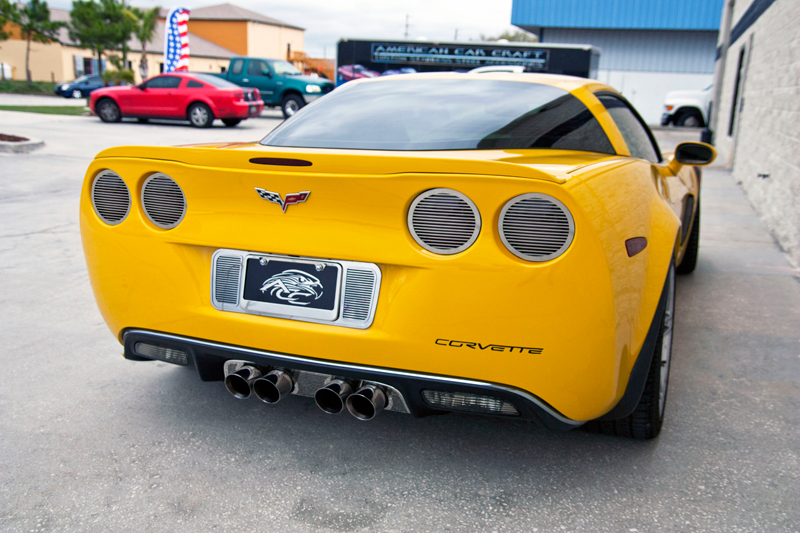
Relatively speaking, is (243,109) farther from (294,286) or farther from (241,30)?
(241,30)

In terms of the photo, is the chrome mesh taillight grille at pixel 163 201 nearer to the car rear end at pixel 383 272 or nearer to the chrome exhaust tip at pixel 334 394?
the car rear end at pixel 383 272

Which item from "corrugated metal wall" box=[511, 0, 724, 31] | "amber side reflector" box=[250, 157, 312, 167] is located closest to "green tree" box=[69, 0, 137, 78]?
"corrugated metal wall" box=[511, 0, 724, 31]

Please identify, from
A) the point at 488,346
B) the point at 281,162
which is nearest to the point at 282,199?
the point at 281,162

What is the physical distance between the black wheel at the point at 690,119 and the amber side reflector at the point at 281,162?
89.5 feet

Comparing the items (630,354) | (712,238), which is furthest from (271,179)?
(712,238)

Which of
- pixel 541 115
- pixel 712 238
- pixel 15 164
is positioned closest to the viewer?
pixel 541 115

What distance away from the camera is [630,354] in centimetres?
213

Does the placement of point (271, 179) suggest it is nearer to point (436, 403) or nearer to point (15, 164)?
point (436, 403)

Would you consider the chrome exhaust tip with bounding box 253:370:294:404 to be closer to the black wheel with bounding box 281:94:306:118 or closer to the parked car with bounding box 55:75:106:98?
the black wheel with bounding box 281:94:306:118

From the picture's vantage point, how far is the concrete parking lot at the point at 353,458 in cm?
210

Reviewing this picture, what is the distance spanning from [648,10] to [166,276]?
3679 centimetres

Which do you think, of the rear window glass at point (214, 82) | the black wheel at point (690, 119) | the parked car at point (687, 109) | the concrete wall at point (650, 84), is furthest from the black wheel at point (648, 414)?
the concrete wall at point (650, 84)

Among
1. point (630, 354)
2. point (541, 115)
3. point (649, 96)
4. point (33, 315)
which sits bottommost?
point (33, 315)

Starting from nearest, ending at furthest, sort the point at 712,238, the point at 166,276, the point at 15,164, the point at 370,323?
the point at 370,323 < the point at 166,276 < the point at 712,238 < the point at 15,164
